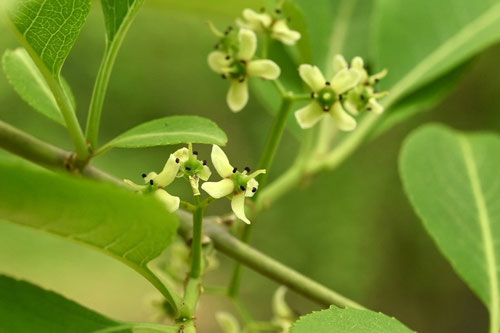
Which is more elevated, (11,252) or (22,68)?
(11,252)

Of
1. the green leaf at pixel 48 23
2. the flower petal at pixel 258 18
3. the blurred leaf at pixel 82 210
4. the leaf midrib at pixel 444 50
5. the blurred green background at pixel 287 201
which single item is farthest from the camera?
the blurred green background at pixel 287 201

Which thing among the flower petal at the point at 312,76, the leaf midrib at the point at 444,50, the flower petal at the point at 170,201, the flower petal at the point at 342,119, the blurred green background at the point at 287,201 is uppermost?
the blurred green background at the point at 287,201

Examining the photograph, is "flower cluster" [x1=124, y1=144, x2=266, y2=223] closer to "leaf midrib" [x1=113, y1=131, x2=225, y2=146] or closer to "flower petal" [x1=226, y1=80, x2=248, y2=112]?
"leaf midrib" [x1=113, y1=131, x2=225, y2=146]

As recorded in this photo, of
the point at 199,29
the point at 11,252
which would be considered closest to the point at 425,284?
the point at 199,29

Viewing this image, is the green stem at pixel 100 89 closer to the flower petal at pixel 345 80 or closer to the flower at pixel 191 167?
the flower at pixel 191 167

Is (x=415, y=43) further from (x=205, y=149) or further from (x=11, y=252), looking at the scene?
(x=205, y=149)

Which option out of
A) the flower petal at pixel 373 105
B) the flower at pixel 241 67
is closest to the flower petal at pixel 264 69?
the flower at pixel 241 67
